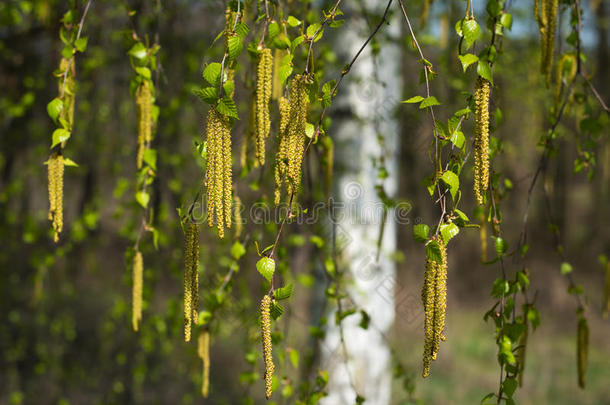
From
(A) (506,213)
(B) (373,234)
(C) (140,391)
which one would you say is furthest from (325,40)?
(A) (506,213)

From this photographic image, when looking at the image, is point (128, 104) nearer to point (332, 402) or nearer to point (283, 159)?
point (332, 402)

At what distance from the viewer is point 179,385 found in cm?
454

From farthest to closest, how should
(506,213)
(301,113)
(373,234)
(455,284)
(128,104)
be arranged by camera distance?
(506,213)
(455,284)
(128,104)
(373,234)
(301,113)

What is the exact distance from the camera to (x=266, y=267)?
32.0 inches

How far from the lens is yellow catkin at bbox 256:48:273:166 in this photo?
0.82 metres

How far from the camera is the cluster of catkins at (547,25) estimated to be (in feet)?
3.28

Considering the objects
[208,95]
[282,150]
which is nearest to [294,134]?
[282,150]

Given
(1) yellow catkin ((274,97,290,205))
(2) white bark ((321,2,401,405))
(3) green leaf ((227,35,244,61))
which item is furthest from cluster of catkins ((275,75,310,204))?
(2) white bark ((321,2,401,405))

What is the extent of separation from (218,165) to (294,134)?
0.39 ft

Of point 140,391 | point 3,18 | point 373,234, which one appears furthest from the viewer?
point 140,391

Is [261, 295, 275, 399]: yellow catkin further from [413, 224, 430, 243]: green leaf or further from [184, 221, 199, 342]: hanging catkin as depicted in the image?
[413, 224, 430, 243]: green leaf

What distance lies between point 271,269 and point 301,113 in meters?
0.24

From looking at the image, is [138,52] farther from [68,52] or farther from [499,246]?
[499,246]

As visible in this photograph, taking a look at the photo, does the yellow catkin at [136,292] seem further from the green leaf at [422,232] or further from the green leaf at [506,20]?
the green leaf at [506,20]
